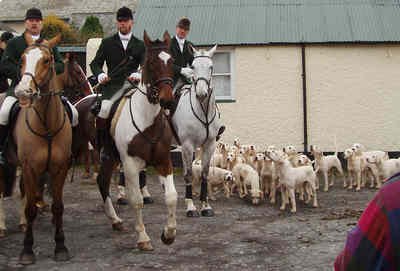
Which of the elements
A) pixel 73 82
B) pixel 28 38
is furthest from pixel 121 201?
pixel 28 38

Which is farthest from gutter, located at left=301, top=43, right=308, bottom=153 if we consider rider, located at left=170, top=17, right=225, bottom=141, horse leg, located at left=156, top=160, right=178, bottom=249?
horse leg, located at left=156, top=160, right=178, bottom=249

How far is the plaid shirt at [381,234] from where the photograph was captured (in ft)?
5.47

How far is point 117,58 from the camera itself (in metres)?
8.30

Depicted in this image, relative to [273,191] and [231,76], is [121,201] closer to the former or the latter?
[273,191]

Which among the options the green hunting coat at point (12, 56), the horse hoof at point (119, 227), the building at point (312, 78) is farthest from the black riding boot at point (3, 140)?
the building at point (312, 78)

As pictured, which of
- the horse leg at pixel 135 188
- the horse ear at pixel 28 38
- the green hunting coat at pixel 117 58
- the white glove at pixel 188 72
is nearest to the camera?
the horse ear at pixel 28 38

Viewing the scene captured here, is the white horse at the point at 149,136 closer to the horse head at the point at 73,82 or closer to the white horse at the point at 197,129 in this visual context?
the white horse at the point at 197,129

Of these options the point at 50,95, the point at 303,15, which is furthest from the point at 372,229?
the point at 303,15

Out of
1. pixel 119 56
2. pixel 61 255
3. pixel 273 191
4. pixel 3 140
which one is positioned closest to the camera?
pixel 61 255

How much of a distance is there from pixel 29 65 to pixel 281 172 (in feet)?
17.1

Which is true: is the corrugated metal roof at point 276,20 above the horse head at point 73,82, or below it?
above

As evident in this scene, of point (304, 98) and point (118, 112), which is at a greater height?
point (304, 98)

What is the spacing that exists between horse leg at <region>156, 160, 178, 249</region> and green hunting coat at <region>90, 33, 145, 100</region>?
1905mm

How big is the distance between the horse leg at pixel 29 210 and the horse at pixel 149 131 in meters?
1.23
